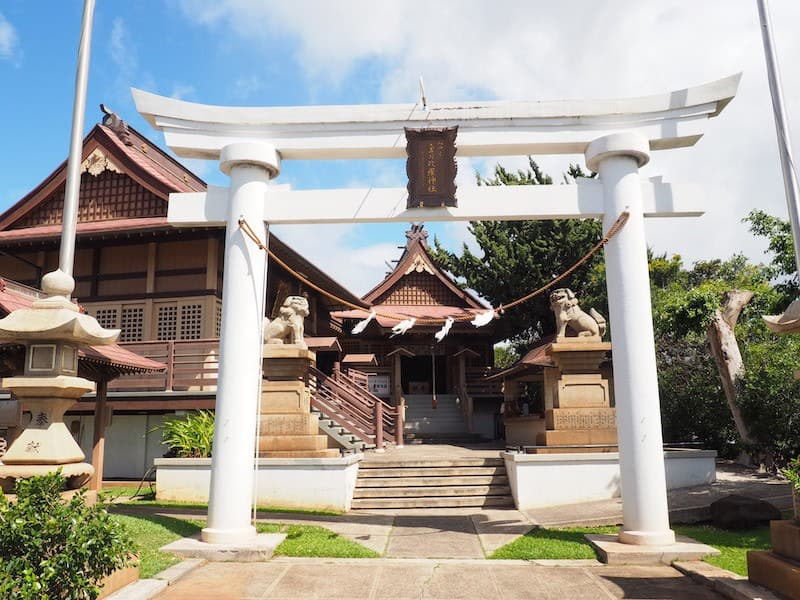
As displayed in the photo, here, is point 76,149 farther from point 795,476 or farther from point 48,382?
point 795,476

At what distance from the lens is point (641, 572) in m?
5.91

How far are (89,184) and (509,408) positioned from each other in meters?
13.7

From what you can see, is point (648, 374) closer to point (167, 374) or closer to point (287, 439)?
point (287, 439)

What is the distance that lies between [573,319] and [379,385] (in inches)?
538

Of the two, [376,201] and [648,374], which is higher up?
[376,201]

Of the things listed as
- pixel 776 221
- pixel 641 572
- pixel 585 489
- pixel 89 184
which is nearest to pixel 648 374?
pixel 641 572

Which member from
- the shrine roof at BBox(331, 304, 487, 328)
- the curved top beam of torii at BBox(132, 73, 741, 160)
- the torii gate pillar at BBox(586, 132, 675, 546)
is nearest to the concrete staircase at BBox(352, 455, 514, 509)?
the torii gate pillar at BBox(586, 132, 675, 546)

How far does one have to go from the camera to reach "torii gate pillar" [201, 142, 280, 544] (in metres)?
6.80

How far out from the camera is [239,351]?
23.1 feet

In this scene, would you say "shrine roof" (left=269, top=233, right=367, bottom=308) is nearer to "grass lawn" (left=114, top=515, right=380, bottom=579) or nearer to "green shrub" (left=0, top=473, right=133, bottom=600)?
"grass lawn" (left=114, top=515, right=380, bottom=579)

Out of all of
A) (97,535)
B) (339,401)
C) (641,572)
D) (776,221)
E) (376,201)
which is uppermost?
(776,221)

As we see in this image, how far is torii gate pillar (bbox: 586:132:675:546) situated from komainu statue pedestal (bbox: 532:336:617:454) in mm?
3008

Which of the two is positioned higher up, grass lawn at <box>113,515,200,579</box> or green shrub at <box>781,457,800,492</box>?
green shrub at <box>781,457,800,492</box>

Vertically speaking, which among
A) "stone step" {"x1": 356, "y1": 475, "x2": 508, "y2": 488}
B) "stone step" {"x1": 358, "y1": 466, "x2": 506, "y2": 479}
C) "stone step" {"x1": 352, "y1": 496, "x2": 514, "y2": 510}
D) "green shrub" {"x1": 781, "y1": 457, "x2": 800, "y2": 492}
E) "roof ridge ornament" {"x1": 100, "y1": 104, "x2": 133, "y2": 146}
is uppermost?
"roof ridge ornament" {"x1": 100, "y1": 104, "x2": 133, "y2": 146}
